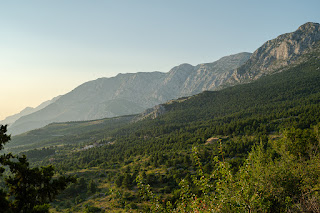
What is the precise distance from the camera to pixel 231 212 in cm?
936

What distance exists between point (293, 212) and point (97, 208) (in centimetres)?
3888

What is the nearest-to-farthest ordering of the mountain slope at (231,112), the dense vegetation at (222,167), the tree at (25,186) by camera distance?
the tree at (25,186), the dense vegetation at (222,167), the mountain slope at (231,112)

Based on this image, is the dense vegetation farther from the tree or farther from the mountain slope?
the tree

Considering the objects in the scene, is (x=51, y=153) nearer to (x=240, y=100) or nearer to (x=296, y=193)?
(x=296, y=193)

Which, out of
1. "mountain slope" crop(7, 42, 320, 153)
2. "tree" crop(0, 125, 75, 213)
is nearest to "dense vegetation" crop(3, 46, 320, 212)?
"mountain slope" crop(7, 42, 320, 153)

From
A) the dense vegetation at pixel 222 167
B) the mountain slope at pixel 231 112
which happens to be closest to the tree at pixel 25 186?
the dense vegetation at pixel 222 167

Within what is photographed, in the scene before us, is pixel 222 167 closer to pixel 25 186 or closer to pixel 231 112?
pixel 25 186

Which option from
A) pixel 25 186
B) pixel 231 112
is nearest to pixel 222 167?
pixel 25 186

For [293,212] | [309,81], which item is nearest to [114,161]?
[293,212]

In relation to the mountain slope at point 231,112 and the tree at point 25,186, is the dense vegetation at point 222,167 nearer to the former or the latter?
the mountain slope at point 231,112

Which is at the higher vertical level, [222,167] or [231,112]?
[222,167]

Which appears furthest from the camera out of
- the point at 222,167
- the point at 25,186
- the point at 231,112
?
the point at 231,112

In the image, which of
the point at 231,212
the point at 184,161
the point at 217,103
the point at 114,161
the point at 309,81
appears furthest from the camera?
the point at 217,103

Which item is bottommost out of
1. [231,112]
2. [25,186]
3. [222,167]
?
[231,112]
